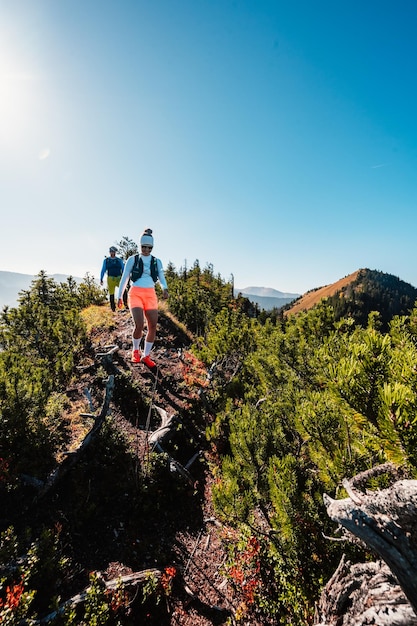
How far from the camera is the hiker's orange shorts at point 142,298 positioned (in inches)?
204

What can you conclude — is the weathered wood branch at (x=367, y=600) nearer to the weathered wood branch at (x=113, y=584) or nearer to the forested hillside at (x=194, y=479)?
the forested hillside at (x=194, y=479)

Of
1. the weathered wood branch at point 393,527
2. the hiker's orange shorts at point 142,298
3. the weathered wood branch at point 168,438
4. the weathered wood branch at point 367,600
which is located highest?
the hiker's orange shorts at point 142,298

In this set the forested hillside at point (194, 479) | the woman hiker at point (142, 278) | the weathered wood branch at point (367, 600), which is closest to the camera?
the weathered wood branch at point (367, 600)

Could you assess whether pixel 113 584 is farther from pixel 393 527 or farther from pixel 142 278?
pixel 142 278

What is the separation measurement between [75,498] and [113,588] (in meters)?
2.08

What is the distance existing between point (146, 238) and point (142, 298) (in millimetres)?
1234

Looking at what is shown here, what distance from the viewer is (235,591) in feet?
16.4

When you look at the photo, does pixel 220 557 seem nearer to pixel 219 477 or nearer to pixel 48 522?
pixel 219 477

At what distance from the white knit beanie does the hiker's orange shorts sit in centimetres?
92

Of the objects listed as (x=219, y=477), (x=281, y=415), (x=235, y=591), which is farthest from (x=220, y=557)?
(x=281, y=415)

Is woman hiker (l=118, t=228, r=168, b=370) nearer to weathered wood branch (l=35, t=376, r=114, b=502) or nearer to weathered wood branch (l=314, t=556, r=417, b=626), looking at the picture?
weathered wood branch (l=35, t=376, r=114, b=502)

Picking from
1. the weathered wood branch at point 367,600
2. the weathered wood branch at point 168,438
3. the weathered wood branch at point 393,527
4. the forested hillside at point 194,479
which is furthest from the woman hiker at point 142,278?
the weathered wood branch at point 367,600

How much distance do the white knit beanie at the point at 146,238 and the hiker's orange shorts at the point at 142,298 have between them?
3.01 feet

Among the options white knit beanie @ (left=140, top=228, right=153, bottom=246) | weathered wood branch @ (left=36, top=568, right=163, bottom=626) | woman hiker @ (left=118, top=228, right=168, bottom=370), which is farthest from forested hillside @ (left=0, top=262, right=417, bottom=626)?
white knit beanie @ (left=140, top=228, right=153, bottom=246)
